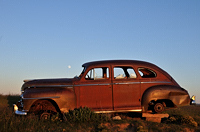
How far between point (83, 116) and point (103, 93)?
1179 millimetres

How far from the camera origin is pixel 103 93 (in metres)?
9.07

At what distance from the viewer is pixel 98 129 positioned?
779 centimetres

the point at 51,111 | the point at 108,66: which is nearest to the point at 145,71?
the point at 108,66

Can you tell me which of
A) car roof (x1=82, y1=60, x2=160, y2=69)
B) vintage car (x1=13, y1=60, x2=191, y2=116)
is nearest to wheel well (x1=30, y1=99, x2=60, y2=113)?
vintage car (x1=13, y1=60, x2=191, y2=116)

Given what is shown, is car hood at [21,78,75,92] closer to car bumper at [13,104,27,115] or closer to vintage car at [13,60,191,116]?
vintage car at [13,60,191,116]

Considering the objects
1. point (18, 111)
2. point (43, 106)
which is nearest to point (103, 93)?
point (43, 106)

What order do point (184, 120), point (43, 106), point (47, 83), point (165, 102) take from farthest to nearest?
point (165, 102) < point (184, 120) < point (47, 83) < point (43, 106)

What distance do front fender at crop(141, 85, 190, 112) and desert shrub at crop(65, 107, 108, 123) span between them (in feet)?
5.42

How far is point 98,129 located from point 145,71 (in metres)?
3.19

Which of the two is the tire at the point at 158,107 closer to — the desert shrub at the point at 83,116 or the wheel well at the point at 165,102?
the wheel well at the point at 165,102

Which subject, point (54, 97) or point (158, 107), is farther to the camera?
point (158, 107)

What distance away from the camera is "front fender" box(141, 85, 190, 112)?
9.16 meters

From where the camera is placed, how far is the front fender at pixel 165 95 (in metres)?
9.16

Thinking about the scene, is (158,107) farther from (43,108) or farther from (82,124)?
(43,108)
